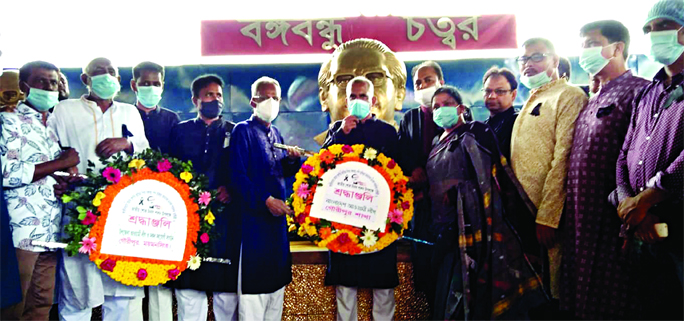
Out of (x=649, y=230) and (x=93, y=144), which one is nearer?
(x=649, y=230)

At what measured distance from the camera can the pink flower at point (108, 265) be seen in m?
3.84

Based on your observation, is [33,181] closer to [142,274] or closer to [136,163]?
[136,163]

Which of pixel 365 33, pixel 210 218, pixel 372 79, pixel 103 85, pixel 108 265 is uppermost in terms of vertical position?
pixel 365 33

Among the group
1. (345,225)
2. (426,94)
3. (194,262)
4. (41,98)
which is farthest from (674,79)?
(41,98)

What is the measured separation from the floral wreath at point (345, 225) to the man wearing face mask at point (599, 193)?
116 centimetres

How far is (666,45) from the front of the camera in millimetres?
3238

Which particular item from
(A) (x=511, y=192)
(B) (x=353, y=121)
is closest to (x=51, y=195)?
(B) (x=353, y=121)

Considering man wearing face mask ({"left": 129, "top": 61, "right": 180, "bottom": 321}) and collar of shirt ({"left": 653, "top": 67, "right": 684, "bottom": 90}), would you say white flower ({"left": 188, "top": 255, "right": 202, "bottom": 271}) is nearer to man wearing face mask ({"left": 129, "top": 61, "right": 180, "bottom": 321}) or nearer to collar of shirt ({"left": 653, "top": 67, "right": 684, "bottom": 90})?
man wearing face mask ({"left": 129, "top": 61, "right": 180, "bottom": 321})

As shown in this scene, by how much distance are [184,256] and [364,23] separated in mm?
4966

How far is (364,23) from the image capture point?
26.2 feet

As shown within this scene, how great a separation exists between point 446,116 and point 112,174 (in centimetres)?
240

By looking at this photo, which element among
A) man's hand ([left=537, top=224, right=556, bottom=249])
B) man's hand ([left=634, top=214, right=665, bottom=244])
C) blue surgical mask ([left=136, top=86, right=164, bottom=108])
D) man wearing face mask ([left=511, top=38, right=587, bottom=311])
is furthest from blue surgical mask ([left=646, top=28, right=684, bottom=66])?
blue surgical mask ([left=136, top=86, right=164, bottom=108])

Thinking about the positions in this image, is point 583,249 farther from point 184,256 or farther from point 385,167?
point 184,256

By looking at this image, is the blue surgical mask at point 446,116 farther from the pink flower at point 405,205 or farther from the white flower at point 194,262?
the white flower at point 194,262
